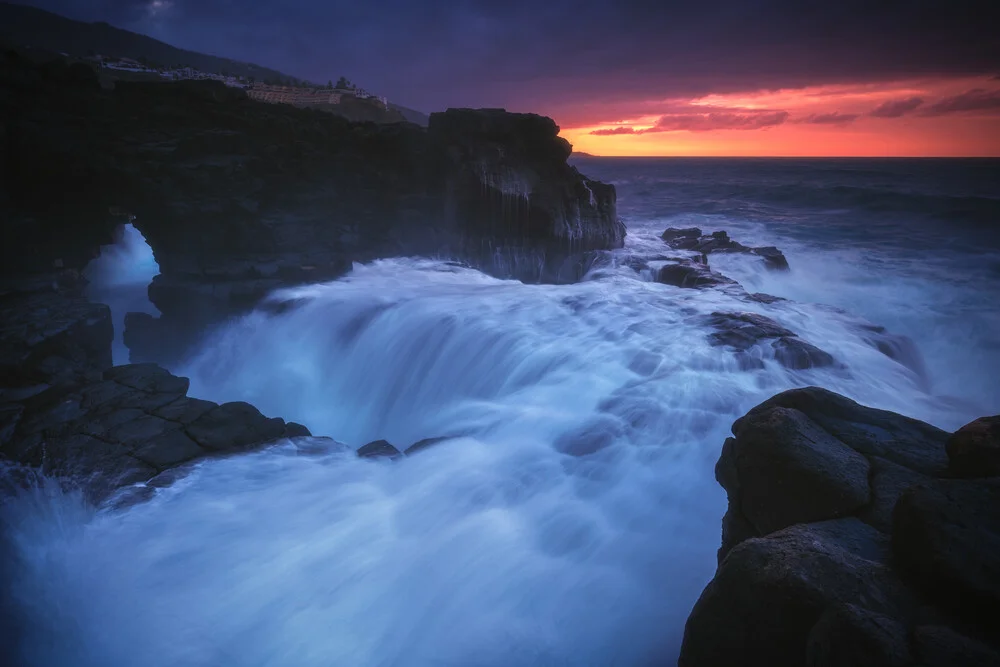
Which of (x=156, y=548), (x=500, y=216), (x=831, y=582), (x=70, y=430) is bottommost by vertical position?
(x=156, y=548)

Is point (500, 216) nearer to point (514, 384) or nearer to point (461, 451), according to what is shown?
point (514, 384)

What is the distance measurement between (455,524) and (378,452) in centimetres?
183

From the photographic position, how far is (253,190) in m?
13.0

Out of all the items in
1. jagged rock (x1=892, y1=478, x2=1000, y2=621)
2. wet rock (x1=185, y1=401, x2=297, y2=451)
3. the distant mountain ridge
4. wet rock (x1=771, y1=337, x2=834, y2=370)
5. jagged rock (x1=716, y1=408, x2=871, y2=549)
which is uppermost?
the distant mountain ridge

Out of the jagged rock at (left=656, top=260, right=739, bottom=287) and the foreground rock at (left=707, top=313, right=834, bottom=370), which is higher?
the jagged rock at (left=656, top=260, right=739, bottom=287)

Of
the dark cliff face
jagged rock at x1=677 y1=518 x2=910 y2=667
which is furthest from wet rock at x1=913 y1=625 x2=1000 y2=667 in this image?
the dark cliff face

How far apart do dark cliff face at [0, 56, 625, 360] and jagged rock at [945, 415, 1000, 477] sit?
12.7m

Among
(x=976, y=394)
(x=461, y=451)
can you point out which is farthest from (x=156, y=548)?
(x=976, y=394)

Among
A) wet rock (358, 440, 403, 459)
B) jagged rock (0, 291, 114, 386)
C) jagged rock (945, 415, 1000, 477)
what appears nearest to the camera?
jagged rock (945, 415, 1000, 477)

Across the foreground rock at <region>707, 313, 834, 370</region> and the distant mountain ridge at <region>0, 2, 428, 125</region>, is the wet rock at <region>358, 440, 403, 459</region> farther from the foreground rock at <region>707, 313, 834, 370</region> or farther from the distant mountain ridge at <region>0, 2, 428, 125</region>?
the distant mountain ridge at <region>0, 2, 428, 125</region>

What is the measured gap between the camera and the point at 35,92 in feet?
38.2

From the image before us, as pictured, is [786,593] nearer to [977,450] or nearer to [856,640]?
[856,640]

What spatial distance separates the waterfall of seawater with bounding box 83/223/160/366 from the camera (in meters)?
13.4

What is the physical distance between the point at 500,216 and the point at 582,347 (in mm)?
7646
